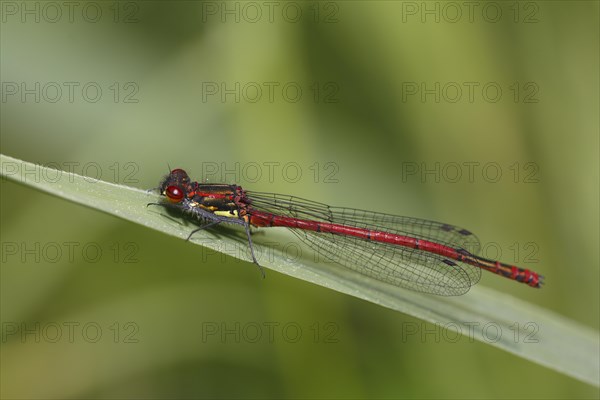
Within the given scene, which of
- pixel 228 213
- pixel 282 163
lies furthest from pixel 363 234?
pixel 228 213

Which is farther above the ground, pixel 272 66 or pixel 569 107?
pixel 272 66

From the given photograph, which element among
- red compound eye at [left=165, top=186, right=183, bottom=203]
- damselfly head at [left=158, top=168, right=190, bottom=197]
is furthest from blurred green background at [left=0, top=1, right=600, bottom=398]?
red compound eye at [left=165, top=186, right=183, bottom=203]

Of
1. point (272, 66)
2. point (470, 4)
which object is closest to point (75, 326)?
point (272, 66)

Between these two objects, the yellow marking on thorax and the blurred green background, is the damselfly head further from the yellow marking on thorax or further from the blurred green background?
the blurred green background

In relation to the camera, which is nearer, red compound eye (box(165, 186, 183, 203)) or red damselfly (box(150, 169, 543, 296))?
red compound eye (box(165, 186, 183, 203))

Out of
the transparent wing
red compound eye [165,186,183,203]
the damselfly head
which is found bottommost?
the transparent wing

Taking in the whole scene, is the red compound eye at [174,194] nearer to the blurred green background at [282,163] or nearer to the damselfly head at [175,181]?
the damselfly head at [175,181]

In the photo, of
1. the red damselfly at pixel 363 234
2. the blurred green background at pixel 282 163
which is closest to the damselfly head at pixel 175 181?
the red damselfly at pixel 363 234

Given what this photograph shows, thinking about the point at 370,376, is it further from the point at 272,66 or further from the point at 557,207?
the point at 272,66
